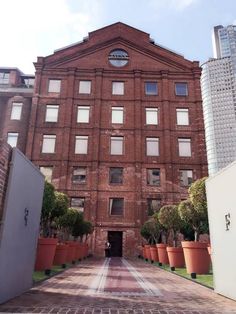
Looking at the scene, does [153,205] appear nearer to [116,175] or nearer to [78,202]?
[116,175]

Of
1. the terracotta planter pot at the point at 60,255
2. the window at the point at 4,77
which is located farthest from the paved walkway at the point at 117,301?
the window at the point at 4,77

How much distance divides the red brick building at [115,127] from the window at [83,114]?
0.10 meters

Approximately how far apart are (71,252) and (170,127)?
1772 cm

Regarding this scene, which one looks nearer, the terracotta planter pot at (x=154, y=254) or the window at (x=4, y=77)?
the terracotta planter pot at (x=154, y=254)

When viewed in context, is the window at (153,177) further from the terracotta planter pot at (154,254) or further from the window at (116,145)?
the terracotta planter pot at (154,254)

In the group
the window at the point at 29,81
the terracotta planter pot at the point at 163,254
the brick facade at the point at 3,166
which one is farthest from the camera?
the window at the point at 29,81

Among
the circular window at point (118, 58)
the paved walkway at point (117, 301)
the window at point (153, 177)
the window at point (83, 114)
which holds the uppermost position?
the circular window at point (118, 58)

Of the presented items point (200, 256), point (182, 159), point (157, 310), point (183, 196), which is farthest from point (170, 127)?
point (157, 310)

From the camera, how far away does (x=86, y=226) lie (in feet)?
64.6

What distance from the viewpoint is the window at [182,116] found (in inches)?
1169

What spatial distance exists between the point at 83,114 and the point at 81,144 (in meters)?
3.21

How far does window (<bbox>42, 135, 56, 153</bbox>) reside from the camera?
1114 inches

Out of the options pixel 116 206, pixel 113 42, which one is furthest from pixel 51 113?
pixel 116 206

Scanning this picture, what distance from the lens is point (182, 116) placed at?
29953 mm
